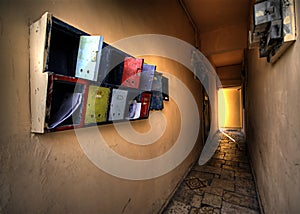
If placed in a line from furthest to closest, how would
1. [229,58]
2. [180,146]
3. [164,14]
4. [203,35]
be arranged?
[229,58] → [203,35] → [180,146] → [164,14]

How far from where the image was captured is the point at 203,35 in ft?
11.7

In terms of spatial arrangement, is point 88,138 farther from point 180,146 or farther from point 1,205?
point 180,146

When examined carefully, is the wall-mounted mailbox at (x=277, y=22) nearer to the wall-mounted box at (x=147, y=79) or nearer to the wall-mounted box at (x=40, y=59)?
the wall-mounted box at (x=147, y=79)

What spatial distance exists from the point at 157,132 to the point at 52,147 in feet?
3.79

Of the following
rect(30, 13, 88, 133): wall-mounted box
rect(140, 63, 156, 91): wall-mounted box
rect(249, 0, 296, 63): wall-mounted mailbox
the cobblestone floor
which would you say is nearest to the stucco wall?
rect(249, 0, 296, 63): wall-mounted mailbox

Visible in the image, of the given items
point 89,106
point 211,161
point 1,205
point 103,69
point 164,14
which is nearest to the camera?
point 1,205

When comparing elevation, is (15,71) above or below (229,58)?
below

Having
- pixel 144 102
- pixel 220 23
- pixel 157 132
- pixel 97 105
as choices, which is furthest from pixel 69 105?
pixel 220 23

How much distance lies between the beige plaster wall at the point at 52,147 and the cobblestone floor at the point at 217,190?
0.74m

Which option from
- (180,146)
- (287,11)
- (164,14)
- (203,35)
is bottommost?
(180,146)

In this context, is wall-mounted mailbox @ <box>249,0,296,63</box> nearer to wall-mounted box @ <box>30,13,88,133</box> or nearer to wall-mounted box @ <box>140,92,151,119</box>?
wall-mounted box @ <box>140,92,151,119</box>

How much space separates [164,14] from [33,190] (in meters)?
2.20

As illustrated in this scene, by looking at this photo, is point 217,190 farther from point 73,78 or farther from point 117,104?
point 73,78

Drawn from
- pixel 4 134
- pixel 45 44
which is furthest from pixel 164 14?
pixel 4 134
